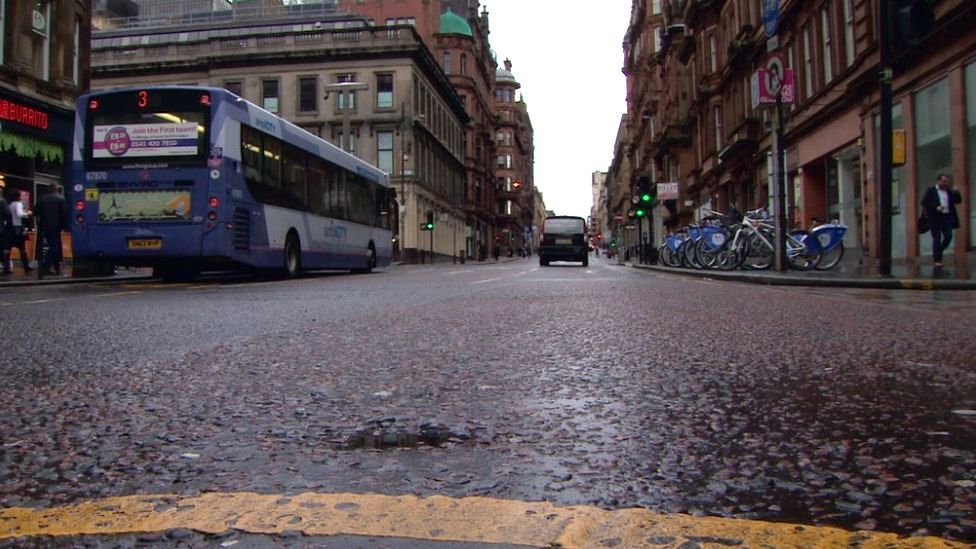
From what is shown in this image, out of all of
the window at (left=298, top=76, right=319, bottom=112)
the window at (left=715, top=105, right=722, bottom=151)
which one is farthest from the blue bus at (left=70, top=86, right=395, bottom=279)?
the window at (left=298, top=76, right=319, bottom=112)

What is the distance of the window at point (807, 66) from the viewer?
23.6 m

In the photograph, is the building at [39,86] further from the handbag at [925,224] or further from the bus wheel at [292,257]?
the handbag at [925,224]

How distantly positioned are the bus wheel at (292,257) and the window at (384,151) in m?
35.3

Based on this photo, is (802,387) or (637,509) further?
(802,387)

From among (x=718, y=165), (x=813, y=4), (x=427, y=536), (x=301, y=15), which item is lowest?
(x=427, y=536)

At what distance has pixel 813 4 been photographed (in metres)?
22.9

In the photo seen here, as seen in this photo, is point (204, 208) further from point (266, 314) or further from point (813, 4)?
point (813, 4)

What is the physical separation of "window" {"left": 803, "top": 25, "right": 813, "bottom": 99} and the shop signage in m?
21.9

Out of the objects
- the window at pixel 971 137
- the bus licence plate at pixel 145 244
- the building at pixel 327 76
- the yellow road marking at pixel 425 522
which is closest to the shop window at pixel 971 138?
the window at pixel 971 137

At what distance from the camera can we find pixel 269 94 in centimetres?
5091

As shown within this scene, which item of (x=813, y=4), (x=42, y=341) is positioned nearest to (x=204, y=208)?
(x=42, y=341)

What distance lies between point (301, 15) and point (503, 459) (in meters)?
59.2

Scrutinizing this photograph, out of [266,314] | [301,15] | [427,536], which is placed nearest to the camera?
[427,536]

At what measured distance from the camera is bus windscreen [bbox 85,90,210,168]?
12984 millimetres
